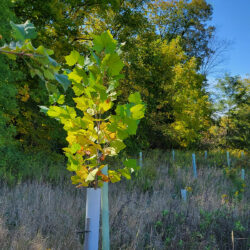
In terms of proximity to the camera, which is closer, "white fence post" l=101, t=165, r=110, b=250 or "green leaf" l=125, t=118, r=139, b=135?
"green leaf" l=125, t=118, r=139, b=135

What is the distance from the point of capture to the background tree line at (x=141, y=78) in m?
7.50

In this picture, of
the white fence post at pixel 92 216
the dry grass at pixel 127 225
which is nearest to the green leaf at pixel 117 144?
the white fence post at pixel 92 216

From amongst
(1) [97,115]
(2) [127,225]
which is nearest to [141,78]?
(2) [127,225]

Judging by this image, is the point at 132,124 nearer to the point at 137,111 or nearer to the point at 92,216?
the point at 137,111

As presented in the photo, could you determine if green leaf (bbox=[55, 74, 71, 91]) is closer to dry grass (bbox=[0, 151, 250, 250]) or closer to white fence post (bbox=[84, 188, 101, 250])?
white fence post (bbox=[84, 188, 101, 250])

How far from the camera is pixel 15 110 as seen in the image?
685 centimetres

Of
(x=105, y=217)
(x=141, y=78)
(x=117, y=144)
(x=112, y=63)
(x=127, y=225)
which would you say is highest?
(x=141, y=78)

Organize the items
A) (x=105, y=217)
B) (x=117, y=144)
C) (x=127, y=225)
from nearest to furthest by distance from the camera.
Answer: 1. (x=117, y=144)
2. (x=105, y=217)
3. (x=127, y=225)

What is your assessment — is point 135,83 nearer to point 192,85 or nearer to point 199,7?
point 192,85

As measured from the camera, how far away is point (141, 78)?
39.2ft

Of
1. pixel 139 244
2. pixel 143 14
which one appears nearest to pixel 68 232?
pixel 139 244

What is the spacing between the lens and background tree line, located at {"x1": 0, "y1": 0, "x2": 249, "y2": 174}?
7504mm

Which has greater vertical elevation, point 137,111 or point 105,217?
point 137,111

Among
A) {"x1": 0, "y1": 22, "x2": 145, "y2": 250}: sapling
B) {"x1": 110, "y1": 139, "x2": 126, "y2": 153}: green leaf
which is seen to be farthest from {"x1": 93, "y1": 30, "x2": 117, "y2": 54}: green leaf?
{"x1": 110, "y1": 139, "x2": 126, "y2": 153}: green leaf
